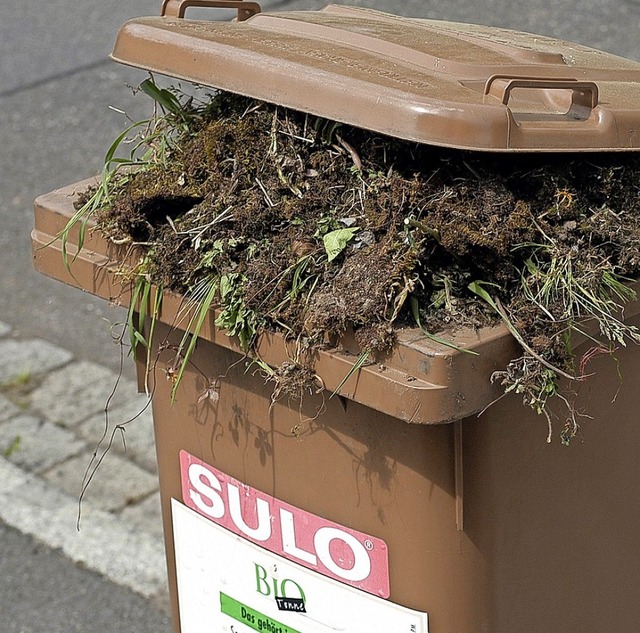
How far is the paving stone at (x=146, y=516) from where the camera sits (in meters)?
3.77

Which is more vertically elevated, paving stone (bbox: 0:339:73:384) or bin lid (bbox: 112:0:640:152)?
bin lid (bbox: 112:0:640:152)

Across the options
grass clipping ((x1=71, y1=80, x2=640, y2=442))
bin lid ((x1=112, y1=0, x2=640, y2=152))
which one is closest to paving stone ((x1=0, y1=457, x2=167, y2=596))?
grass clipping ((x1=71, y1=80, x2=640, y2=442))

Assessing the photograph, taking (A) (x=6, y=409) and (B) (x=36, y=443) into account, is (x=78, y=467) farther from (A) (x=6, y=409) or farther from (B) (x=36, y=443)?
(A) (x=6, y=409)

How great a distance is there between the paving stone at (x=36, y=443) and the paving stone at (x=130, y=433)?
0.07 m

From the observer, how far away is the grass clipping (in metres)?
1.63

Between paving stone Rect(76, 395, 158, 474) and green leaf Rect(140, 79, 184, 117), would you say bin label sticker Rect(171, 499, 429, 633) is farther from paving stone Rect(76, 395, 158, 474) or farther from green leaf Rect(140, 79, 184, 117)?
paving stone Rect(76, 395, 158, 474)

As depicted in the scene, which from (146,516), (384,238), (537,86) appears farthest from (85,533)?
(537,86)

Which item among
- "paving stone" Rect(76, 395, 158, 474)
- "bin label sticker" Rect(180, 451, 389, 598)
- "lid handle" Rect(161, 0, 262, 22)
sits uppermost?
"lid handle" Rect(161, 0, 262, 22)

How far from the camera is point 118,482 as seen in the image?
3988 millimetres

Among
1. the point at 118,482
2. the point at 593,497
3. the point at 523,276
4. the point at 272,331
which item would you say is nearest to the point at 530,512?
the point at 593,497

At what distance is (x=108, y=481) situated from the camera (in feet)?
13.1

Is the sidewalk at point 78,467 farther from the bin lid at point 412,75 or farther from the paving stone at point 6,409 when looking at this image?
the bin lid at point 412,75

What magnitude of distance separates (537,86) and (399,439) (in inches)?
24.5

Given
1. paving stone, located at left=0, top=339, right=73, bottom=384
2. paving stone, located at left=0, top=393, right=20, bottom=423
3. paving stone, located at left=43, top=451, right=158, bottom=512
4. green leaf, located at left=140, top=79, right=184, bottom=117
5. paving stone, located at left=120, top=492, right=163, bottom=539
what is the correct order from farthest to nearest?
paving stone, located at left=0, top=339, right=73, bottom=384
paving stone, located at left=0, top=393, right=20, bottom=423
paving stone, located at left=43, top=451, right=158, bottom=512
paving stone, located at left=120, top=492, right=163, bottom=539
green leaf, located at left=140, top=79, right=184, bottom=117
